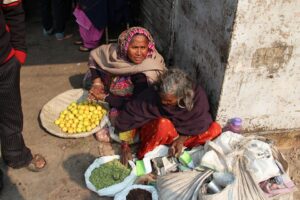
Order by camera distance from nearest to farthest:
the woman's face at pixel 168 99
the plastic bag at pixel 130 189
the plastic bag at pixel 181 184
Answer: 1. the plastic bag at pixel 181 184
2. the plastic bag at pixel 130 189
3. the woman's face at pixel 168 99

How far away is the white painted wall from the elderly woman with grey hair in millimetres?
226

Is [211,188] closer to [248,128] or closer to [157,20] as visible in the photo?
[248,128]

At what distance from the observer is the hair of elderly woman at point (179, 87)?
3395mm

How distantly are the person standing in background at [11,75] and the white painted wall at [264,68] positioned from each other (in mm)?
1809

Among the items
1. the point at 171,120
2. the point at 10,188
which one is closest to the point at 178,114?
the point at 171,120

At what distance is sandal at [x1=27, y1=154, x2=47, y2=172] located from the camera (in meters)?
3.63

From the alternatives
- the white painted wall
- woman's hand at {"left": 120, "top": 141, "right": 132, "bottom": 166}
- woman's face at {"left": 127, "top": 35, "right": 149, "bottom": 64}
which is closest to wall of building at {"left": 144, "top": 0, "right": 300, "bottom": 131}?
the white painted wall

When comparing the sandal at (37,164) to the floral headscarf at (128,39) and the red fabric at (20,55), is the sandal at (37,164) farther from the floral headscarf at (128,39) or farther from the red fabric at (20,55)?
the floral headscarf at (128,39)

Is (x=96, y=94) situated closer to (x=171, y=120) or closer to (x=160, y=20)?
(x=171, y=120)

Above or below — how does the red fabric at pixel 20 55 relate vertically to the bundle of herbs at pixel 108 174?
above

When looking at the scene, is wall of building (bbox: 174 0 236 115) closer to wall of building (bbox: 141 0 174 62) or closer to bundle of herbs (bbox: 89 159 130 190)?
wall of building (bbox: 141 0 174 62)

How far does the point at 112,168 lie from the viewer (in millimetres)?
3574

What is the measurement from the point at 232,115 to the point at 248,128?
269 mm

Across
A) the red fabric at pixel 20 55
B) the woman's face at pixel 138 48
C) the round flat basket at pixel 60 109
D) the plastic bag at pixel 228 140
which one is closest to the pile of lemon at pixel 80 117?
the round flat basket at pixel 60 109
